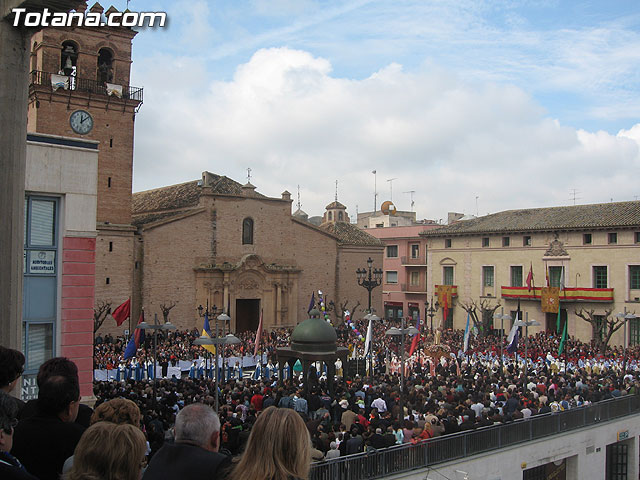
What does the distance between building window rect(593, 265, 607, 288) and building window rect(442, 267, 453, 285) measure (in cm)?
1157

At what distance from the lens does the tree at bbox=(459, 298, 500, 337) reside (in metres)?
43.0

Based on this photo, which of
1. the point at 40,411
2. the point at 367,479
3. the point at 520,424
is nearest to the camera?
the point at 40,411

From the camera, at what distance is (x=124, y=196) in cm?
3753

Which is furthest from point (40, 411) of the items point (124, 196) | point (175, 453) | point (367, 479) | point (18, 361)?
point (124, 196)

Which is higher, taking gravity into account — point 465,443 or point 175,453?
point 175,453

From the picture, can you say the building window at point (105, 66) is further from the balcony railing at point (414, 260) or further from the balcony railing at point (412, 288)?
the balcony railing at point (412, 288)

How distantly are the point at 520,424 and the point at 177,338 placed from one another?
78.6 feet

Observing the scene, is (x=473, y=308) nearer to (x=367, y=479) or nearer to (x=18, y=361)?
(x=367, y=479)

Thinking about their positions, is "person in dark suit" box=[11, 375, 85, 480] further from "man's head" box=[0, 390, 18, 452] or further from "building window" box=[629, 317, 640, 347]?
"building window" box=[629, 317, 640, 347]

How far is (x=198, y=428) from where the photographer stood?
372 cm

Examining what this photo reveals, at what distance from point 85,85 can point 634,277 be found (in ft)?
116

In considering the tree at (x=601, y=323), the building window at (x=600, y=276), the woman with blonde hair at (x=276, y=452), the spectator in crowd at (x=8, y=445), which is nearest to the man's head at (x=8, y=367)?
the spectator in crowd at (x=8, y=445)

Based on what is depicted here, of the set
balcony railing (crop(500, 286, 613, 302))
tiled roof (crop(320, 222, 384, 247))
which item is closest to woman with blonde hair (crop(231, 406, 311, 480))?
balcony railing (crop(500, 286, 613, 302))

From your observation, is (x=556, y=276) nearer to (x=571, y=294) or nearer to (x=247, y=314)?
(x=571, y=294)
